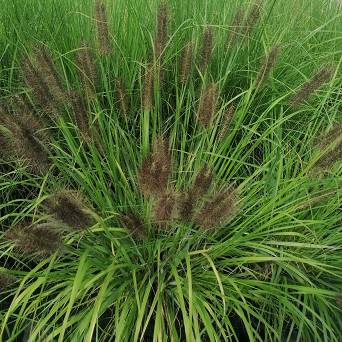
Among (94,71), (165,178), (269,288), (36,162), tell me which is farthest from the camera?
(94,71)

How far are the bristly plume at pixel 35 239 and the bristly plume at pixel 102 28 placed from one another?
0.67m

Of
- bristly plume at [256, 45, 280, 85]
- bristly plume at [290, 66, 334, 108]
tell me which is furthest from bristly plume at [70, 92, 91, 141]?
bristly plume at [290, 66, 334, 108]

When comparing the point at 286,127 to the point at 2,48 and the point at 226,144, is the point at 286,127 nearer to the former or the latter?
the point at 226,144

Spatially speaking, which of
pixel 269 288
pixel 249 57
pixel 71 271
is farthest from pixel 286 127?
pixel 71 271

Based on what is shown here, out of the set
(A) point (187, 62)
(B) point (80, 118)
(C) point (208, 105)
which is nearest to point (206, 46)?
(A) point (187, 62)

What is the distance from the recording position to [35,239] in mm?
1285

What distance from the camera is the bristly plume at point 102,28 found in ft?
5.60

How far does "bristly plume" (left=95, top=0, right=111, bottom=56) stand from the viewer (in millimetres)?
1706

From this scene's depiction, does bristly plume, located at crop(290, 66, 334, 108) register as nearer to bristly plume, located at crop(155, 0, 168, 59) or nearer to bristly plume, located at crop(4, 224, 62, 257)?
bristly plume, located at crop(155, 0, 168, 59)

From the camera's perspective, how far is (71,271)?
5.62ft

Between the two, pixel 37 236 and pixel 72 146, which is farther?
pixel 72 146

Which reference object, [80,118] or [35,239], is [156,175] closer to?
[35,239]

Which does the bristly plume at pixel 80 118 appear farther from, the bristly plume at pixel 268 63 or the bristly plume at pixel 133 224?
the bristly plume at pixel 268 63

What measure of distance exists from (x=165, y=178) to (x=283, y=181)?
67 centimetres
